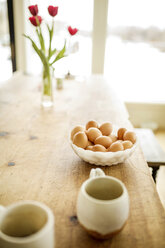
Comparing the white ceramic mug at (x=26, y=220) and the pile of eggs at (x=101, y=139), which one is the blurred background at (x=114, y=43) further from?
the white ceramic mug at (x=26, y=220)

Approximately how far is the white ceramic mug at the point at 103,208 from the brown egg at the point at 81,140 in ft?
0.99

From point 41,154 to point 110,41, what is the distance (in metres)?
2.41

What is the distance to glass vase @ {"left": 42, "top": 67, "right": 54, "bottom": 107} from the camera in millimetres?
1526

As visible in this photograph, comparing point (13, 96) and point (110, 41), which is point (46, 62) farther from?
point (110, 41)

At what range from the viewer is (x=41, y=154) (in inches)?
41.3

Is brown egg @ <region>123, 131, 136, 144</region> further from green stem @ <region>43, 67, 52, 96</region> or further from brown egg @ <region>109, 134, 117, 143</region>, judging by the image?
green stem @ <region>43, 67, 52, 96</region>

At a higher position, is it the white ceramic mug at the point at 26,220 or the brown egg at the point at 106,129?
the white ceramic mug at the point at 26,220

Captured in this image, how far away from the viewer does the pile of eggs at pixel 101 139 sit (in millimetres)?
911

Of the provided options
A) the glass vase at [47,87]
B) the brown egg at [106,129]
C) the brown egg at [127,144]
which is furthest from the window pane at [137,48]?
the brown egg at [127,144]

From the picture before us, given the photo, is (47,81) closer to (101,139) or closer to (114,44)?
(101,139)

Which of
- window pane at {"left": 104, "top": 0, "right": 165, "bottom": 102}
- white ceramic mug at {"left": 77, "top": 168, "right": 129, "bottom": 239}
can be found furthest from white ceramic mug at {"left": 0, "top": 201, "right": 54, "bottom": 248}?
window pane at {"left": 104, "top": 0, "right": 165, "bottom": 102}

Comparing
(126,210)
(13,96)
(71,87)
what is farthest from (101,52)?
(126,210)

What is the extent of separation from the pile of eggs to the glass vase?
588mm

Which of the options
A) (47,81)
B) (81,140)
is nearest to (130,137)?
(81,140)
